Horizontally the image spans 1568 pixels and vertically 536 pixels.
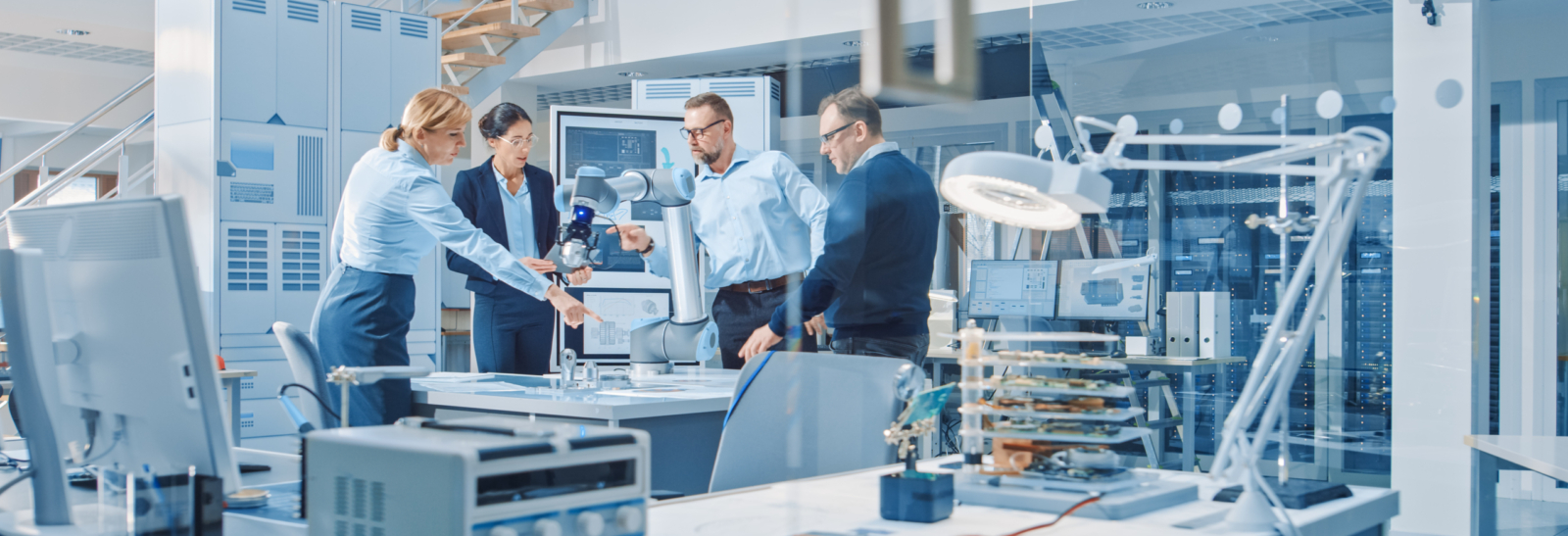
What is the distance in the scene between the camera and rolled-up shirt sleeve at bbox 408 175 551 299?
304cm

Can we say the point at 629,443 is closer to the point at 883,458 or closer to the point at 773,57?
the point at 883,458

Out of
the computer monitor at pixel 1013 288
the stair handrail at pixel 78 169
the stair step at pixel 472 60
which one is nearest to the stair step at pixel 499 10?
the stair step at pixel 472 60

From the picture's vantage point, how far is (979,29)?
264 cm

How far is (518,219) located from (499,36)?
126 inches

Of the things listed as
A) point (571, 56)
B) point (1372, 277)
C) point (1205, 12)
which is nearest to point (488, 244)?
point (1205, 12)

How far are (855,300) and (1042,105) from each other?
1144 mm

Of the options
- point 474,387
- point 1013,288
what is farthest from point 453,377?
point 1013,288

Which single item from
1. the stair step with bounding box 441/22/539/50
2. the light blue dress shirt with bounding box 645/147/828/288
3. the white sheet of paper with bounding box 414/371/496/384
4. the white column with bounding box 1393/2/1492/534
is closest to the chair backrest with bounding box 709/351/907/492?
the light blue dress shirt with bounding box 645/147/828/288

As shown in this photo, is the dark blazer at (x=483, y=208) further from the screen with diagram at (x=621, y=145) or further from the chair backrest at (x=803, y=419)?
the chair backrest at (x=803, y=419)

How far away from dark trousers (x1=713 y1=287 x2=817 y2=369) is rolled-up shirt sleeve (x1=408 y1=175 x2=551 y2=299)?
51 cm

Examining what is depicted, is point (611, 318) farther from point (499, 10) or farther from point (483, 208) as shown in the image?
point (499, 10)

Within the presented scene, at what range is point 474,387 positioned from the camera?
2.77 metres

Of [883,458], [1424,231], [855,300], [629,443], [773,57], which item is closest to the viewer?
[629,443]

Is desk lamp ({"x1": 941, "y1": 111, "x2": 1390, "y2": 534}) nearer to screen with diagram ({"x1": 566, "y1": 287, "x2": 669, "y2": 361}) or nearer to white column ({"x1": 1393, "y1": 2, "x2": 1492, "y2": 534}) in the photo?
white column ({"x1": 1393, "y1": 2, "x2": 1492, "y2": 534})
